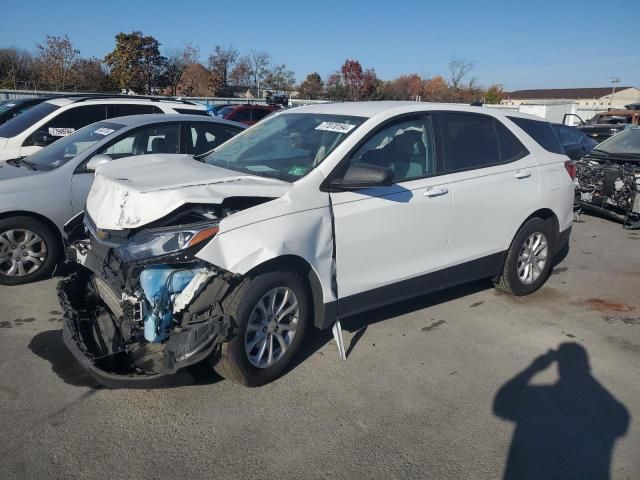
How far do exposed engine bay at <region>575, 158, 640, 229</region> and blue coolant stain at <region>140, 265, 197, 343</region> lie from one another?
25.5 feet

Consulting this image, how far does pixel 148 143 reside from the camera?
6.39 metres

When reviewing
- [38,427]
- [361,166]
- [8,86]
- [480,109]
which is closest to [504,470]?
[361,166]

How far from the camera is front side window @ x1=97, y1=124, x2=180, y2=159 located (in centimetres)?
611

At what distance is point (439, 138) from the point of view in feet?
15.3

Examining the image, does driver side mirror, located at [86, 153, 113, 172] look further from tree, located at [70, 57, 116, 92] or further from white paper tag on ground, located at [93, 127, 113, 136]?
tree, located at [70, 57, 116, 92]

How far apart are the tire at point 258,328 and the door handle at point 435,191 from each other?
53.0 inches

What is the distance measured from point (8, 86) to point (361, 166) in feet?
125

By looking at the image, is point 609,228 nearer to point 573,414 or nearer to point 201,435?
point 573,414

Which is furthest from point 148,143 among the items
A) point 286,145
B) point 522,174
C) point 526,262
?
point 526,262

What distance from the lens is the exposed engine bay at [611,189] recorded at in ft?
28.2

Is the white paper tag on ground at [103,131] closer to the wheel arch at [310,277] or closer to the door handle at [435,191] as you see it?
the wheel arch at [310,277]

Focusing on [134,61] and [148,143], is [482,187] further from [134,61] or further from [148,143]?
[134,61]

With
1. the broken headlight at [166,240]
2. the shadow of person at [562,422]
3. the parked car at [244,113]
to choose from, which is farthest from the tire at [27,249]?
the parked car at [244,113]

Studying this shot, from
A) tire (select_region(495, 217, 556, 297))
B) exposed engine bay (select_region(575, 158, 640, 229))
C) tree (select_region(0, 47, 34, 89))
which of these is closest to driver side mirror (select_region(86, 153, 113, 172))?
tire (select_region(495, 217, 556, 297))
